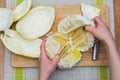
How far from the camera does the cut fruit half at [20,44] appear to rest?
0.86 meters

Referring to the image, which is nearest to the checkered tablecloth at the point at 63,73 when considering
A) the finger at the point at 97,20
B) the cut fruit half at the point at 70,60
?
the cut fruit half at the point at 70,60

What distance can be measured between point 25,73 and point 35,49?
0.09m

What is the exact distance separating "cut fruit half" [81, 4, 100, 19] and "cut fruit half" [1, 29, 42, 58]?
6.6 inches

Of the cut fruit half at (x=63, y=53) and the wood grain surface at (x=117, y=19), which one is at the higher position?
the wood grain surface at (x=117, y=19)

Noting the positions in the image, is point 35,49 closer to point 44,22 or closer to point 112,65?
point 44,22

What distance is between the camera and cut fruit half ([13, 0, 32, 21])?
2.90ft

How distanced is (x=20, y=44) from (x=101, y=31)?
9.8 inches

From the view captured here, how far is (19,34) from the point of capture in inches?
34.7

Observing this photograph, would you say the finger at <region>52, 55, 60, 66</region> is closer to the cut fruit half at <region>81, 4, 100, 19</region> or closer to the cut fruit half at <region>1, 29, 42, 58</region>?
the cut fruit half at <region>1, 29, 42, 58</region>

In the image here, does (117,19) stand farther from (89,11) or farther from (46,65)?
(46,65)

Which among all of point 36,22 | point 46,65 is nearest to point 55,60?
point 46,65

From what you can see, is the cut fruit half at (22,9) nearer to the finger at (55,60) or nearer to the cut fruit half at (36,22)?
the cut fruit half at (36,22)

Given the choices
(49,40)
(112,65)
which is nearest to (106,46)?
(112,65)

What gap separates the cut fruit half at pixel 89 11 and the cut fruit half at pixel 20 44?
0.17m
